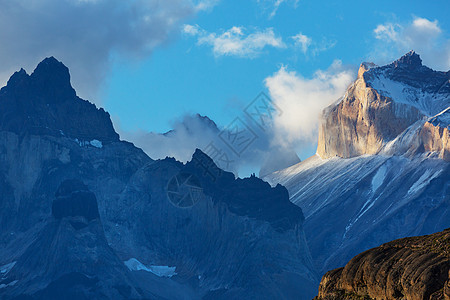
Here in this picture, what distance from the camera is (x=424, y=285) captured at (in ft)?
243

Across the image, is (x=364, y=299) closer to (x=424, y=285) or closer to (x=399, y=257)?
(x=399, y=257)

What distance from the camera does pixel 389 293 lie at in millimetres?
78938

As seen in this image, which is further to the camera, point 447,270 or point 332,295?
point 332,295

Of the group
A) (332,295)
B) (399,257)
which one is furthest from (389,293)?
(332,295)

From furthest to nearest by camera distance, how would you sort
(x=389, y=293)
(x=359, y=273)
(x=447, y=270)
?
(x=359, y=273) → (x=389, y=293) → (x=447, y=270)

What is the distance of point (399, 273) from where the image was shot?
7912 cm

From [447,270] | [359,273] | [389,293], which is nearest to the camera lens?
[447,270]

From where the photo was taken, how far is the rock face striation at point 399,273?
74188mm

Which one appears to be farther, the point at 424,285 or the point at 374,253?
the point at 374,253

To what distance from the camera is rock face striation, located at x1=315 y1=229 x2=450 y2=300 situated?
74.2 m

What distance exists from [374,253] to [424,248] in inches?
233

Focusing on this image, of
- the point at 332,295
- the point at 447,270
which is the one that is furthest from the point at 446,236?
the point at 332,295

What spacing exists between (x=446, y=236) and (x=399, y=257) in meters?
3.99

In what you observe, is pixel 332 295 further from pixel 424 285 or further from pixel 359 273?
pixel 424 285
